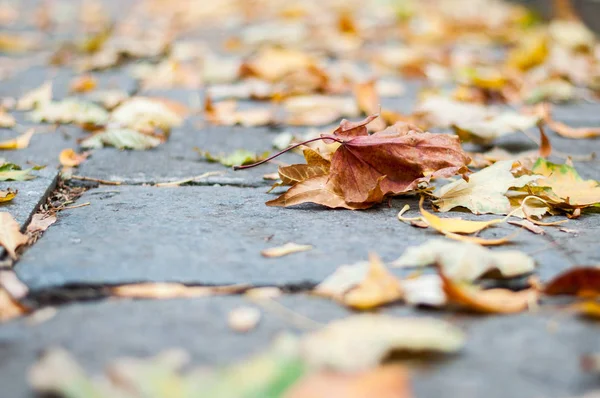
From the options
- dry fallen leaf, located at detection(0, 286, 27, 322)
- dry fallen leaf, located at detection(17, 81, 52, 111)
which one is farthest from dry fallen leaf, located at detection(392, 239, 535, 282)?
dry fallen leaf, located at detection(17, 81, 52, 111)

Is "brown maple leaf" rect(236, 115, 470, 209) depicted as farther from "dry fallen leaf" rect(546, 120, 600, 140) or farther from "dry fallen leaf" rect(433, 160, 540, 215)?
"dry fallen leaf" rect(546, 120, 600, 140)

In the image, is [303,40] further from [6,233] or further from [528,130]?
[6,233]

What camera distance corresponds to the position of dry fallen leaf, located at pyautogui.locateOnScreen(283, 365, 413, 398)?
0.64m

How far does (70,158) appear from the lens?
1595 mm

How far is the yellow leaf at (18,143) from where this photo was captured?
5.46ft

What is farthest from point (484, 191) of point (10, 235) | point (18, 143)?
point (18, 143)

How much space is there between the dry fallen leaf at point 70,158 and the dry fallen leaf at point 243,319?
91cm

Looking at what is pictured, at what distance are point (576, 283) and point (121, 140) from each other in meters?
1.25

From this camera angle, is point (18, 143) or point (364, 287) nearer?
point (364, 287)

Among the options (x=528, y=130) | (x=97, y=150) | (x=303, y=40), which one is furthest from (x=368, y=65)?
(x=97, y=150)

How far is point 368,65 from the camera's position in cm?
299

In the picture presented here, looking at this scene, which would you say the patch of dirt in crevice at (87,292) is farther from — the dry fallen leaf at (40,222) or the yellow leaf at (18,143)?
the yellow leaf at (18,143)

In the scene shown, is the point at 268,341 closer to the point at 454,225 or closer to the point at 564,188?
the point at 454,225

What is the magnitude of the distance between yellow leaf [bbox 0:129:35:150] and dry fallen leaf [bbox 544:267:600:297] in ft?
4.55
